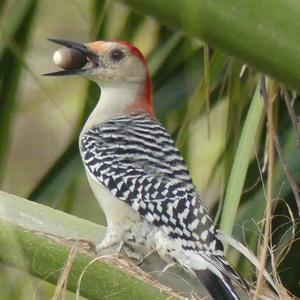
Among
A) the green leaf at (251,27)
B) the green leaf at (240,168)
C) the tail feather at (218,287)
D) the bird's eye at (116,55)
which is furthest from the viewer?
the bird's eye at (116,55)

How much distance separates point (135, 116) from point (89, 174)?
1.34 feet

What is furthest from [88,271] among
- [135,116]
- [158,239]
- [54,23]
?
[54,23]

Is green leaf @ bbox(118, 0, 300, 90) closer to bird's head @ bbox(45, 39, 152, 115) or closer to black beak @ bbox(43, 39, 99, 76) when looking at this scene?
black beak @ bbox(43, 39, 99, 76)

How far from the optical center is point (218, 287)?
6.31 ft

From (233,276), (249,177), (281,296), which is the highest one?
(281,296)

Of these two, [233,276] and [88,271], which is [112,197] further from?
[88,271]

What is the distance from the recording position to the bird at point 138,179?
7.04ft

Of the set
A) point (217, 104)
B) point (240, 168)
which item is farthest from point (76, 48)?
point (240, 168)

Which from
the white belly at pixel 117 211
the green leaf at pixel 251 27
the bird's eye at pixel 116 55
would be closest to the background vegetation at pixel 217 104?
the green leaf at pixel 251 27

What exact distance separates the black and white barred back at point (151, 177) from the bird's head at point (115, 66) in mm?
132

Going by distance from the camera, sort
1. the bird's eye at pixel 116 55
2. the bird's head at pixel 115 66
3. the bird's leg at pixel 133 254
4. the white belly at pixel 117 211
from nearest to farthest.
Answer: the bird's leg at pixel 133 254 < the white belly at pixel 117 211 < the bird's head at pixel 115 66 < the bird's eye at pixel 116 55

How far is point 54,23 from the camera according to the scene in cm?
455

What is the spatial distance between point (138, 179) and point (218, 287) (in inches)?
25.9

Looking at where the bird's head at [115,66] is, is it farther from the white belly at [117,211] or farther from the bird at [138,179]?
the white belly at [117,211]
